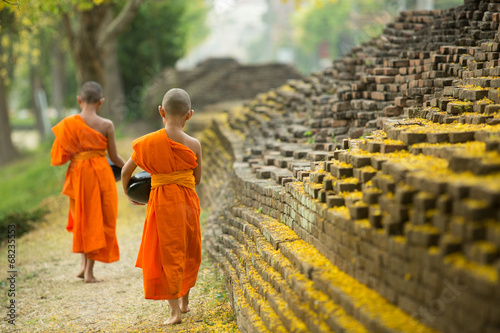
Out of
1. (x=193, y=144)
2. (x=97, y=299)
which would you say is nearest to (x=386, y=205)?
(x=193, y=144)

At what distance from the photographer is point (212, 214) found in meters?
7.71

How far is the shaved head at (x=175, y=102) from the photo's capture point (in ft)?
14.7

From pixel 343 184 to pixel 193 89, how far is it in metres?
13.3

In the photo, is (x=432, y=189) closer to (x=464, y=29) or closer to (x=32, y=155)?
(x=464, y=29)

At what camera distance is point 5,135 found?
20.7 m

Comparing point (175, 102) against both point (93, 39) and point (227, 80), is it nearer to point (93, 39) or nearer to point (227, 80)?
point (93, 39)

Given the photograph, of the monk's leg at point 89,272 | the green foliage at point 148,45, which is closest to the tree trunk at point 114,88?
the green foliage at point 148,45

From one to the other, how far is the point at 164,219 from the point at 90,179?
1.79 meters

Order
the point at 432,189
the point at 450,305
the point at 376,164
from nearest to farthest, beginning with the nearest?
the point at 450,305 → the point at 432,189 → the point at 376,164

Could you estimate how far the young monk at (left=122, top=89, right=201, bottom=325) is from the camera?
14.7 feet

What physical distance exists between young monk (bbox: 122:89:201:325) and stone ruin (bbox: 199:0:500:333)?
59 cm

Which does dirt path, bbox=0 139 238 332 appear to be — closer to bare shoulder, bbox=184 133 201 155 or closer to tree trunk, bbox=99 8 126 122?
bare shoulder, bbox=184 133 201 155

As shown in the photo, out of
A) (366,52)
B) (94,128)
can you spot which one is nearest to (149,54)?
(366,52)

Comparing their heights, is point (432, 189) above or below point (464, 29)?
below
